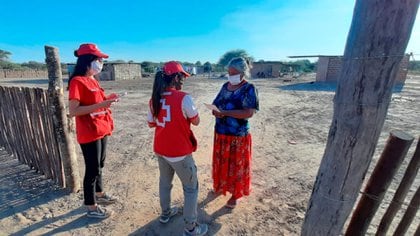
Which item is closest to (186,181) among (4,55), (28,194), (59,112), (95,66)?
(95,66)

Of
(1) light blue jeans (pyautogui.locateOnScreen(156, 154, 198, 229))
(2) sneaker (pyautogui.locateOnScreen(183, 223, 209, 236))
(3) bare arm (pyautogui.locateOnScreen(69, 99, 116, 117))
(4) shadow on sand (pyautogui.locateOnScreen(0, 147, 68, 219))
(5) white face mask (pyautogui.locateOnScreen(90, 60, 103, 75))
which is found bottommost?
(4) shadow on sand (pyautogui.locateOnScreen(0, 147, 68, 219))

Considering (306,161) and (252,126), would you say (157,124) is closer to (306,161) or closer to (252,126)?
(306,161)

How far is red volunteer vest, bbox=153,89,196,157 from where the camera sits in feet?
7.55

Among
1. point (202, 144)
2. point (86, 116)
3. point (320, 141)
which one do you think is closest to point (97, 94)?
point (86, 116)

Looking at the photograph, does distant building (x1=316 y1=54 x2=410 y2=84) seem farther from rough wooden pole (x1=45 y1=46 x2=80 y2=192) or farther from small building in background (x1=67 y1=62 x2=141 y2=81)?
small building in background (x1=67 y1=62 x2=141 y2=81)

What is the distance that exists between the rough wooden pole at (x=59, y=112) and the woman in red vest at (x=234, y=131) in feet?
6.48

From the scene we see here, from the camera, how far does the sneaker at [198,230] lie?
104 inches

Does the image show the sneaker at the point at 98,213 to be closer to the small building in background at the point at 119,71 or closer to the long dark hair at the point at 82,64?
the long dark hair at the point at 82,64

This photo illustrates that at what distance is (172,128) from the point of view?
2.35 metres

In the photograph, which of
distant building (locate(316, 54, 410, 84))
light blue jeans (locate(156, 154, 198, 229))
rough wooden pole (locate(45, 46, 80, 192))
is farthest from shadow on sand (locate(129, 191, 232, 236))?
distant building (locate(316, 54, 410, 84))

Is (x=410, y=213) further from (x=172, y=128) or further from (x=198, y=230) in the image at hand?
(x=172, y=128)

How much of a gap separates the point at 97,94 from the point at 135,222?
60.8 inches

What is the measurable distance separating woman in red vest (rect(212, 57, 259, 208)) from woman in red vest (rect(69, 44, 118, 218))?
49.8 inches

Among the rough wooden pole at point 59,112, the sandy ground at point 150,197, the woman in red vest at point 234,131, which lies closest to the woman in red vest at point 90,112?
the sandy ground at point 150,197
